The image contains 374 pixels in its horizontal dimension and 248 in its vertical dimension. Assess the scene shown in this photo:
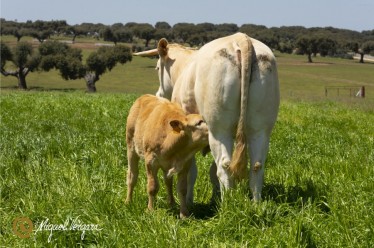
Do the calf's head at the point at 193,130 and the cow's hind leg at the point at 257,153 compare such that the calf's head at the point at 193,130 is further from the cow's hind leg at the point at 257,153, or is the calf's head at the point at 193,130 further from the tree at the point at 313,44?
the tree at the point at 313,44

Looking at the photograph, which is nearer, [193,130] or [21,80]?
[193,130]

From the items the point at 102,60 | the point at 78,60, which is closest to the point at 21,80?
the point at 78,60

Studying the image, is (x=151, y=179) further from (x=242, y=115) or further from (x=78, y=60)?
(x=78, y=60)

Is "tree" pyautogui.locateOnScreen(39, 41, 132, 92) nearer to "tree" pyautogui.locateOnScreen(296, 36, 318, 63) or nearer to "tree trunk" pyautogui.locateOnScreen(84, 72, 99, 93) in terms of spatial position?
"tree trunk" pyautogui.locateOnScreen(84, 72, 99, 93)

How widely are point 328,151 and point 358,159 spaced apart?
143 cm

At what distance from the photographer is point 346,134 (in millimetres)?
12680

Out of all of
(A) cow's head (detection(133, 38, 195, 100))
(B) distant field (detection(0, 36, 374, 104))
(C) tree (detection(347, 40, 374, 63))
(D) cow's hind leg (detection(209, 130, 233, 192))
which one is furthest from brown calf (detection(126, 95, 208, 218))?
(C) tree (detection(347, 40, 374, 63))

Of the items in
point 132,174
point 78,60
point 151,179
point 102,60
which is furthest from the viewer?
point 102,60

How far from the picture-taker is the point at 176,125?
568 cm

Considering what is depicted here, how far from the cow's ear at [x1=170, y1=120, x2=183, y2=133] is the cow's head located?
7.78 feet

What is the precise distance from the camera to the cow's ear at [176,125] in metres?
5.66

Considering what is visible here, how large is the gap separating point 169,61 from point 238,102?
282cm

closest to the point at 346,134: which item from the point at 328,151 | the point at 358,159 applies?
the point at 328,151

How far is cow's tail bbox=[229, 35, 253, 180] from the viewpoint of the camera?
5.55 meters
